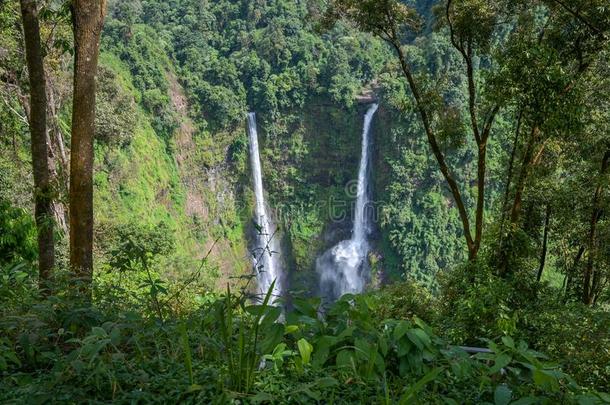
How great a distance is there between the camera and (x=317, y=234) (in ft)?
103

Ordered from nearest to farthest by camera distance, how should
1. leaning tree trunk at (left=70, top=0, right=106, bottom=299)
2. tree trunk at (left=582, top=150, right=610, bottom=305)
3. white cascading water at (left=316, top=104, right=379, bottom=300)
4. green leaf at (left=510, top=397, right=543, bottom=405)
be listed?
green leaf at (left=510, top=397, right=543, bottom=405) < leaning tree trunk at (left=70, top=0, right=106, bottom=299) < tree trunk at (left=582, top=150, right=610, bottom=305) < white cascading water at (left=316, top=104, right=379, bottom=300)

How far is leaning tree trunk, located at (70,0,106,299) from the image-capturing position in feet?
10.3

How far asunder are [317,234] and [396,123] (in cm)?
851

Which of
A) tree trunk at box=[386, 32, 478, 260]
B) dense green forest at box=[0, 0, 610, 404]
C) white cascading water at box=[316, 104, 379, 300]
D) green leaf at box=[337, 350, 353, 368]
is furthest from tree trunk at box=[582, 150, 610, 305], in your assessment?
white cascading water at box=[316, 104, 379, 300]

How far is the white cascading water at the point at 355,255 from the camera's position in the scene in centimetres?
2966

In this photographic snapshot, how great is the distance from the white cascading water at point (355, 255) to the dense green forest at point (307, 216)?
0.94 ft

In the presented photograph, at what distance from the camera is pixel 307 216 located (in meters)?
32.0

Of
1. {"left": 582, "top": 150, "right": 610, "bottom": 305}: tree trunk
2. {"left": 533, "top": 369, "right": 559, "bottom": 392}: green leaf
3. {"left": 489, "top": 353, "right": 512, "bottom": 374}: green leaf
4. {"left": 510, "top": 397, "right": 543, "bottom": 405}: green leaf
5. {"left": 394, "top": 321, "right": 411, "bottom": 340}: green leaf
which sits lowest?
{"left": 510, "top": 397, "right": 543, "bottom": 405}: green leaf

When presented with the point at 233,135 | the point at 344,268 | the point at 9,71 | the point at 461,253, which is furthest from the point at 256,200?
the point at 9,71

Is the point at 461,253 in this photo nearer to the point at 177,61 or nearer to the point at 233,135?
the point at 233,135

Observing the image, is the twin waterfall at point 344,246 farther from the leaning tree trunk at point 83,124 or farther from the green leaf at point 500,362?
the green leaf at point 500,362

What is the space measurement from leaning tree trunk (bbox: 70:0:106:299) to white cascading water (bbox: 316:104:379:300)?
26658 millimetres

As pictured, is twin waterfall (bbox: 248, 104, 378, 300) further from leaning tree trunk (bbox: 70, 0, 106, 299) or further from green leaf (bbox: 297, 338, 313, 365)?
green leaf (bbox: 297, 338, 313, 365)

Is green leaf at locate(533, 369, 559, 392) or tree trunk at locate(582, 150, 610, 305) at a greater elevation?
tree trunk at locate(582, 150, 610, 305)
